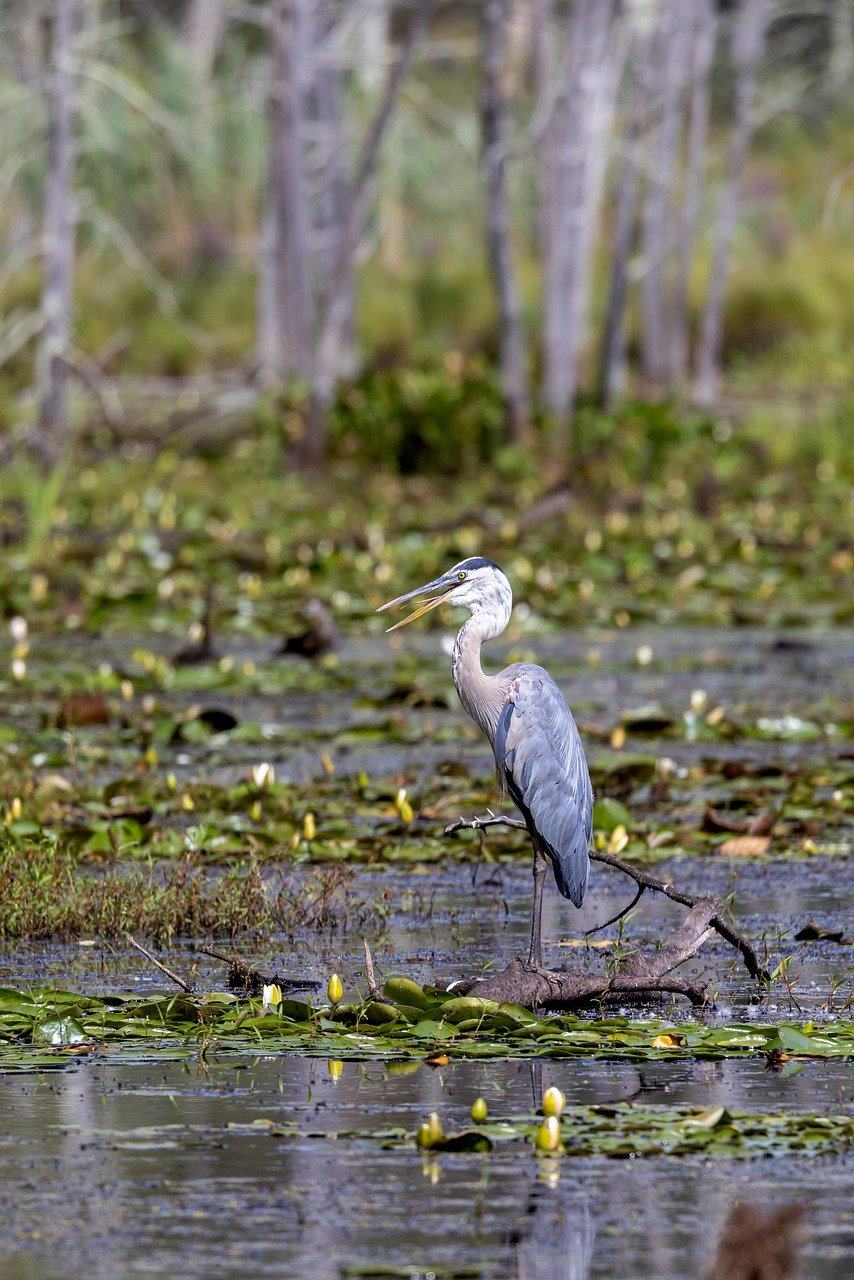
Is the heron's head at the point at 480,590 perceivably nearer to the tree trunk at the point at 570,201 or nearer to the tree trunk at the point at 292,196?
the tree trunk at the point at 292,196

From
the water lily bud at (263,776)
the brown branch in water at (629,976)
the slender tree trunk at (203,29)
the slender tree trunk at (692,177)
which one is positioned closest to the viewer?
the brown branch in water at (629,976)

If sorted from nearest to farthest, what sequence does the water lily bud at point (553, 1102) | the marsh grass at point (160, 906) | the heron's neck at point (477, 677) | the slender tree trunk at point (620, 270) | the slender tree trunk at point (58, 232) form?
1. the water lily bud at point (553, 1102)
2. the heron's neck at point (477, 677)
3. the marsh grass at point (160, 906)
4. the slender tree trunk at point (58, 232)
5. the slender tree trunk at point (620, 270)

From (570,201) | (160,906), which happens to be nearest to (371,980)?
(160,906)

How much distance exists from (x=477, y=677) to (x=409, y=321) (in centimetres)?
2993

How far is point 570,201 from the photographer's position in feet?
85.4

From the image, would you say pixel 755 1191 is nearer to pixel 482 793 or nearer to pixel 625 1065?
pixel 625 1065

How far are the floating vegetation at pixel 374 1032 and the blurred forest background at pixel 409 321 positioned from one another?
15.5ft

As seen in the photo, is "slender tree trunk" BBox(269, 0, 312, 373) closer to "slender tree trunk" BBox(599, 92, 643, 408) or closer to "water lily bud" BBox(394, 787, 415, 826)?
"slender tree trunk" BBox(599, 92, 643, 408)

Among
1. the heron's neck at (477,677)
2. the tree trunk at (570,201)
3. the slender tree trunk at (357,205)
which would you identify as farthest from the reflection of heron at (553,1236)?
the tree trunk at (570,201)

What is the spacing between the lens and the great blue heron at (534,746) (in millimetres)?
6770

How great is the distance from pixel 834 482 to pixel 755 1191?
62.3 ft

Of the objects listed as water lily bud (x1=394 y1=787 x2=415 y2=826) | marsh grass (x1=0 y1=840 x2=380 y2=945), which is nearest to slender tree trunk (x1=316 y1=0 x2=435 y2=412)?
water lily bud (x1=394 y1=787 x2=415 y2=826)

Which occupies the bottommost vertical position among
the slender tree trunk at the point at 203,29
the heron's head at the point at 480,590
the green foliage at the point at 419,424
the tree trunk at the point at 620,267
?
the green foliage at the point at 419,424

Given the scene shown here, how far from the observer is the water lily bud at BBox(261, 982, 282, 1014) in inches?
243
